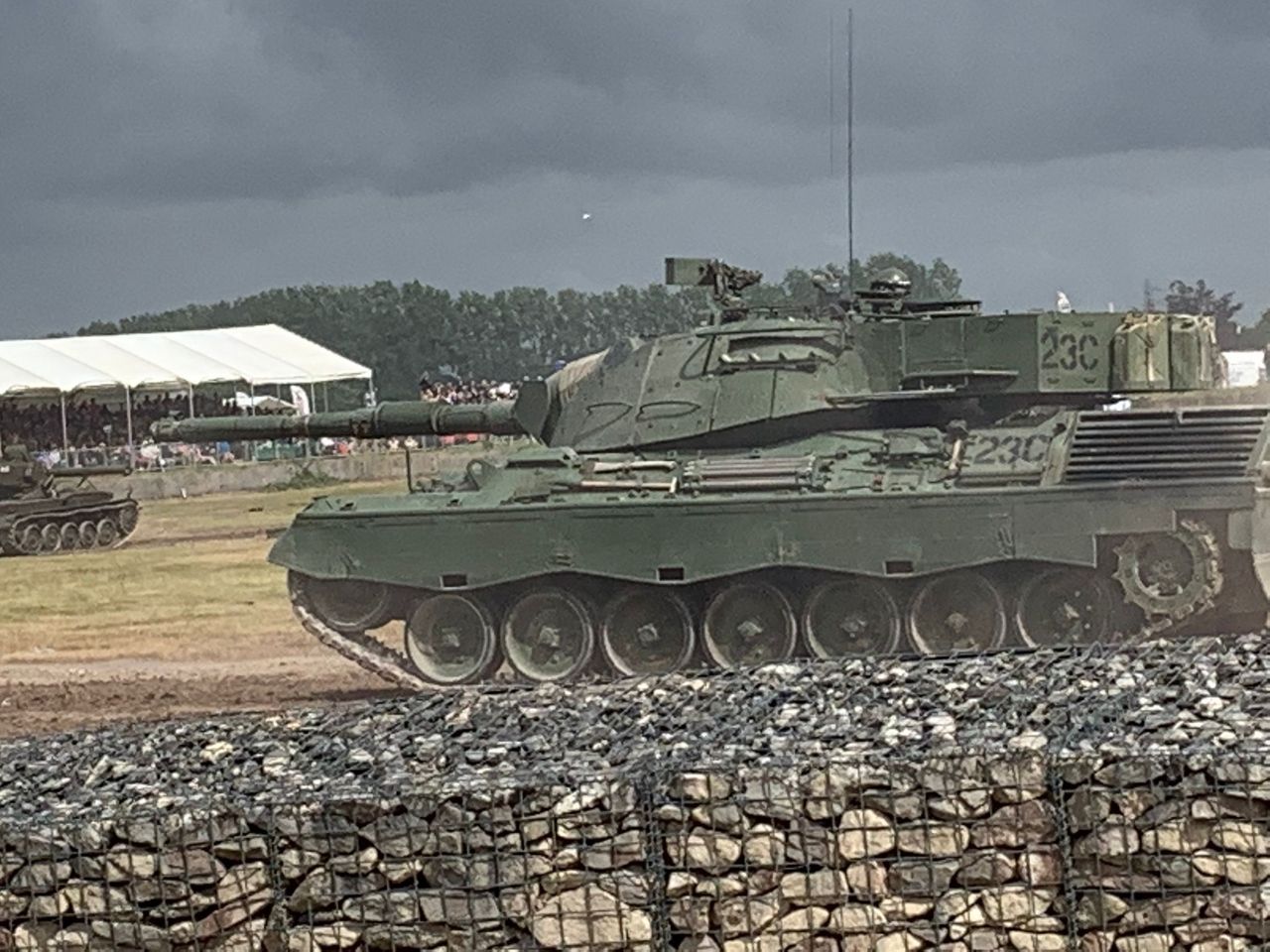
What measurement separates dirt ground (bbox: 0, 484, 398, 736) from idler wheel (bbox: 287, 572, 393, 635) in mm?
687

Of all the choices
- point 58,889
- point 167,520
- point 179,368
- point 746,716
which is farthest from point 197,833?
point 179,368

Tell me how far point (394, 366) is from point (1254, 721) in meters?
72.1

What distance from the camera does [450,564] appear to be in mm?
17281

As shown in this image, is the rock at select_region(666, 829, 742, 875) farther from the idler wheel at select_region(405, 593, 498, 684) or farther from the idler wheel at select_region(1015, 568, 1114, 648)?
the idler wheel at select_region(405, 593, 498, 684)

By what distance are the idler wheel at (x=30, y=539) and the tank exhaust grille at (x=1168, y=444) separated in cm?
2294

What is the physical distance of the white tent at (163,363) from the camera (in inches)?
2056

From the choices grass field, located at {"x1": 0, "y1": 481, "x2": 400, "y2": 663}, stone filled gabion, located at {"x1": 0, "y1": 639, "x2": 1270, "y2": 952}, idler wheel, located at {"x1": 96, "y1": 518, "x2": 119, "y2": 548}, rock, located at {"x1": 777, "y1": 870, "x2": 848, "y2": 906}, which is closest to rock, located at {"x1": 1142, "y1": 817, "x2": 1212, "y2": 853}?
stone filled gabion, located at {"x1": 0, "y1": 639, "x2": 1270, "y2": 952}

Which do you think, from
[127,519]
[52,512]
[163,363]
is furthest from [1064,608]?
[163,363]

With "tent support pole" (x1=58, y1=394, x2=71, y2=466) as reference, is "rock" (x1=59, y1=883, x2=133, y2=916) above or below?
below

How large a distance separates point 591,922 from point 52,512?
1180 inches

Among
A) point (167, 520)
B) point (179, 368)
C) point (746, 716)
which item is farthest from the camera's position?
point (179, 368)

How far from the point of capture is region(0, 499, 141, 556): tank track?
3503 cm

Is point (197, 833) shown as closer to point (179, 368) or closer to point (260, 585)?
point (260, 585)

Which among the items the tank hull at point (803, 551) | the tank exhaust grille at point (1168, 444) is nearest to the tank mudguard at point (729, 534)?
the tank hull at point (803, 551)
